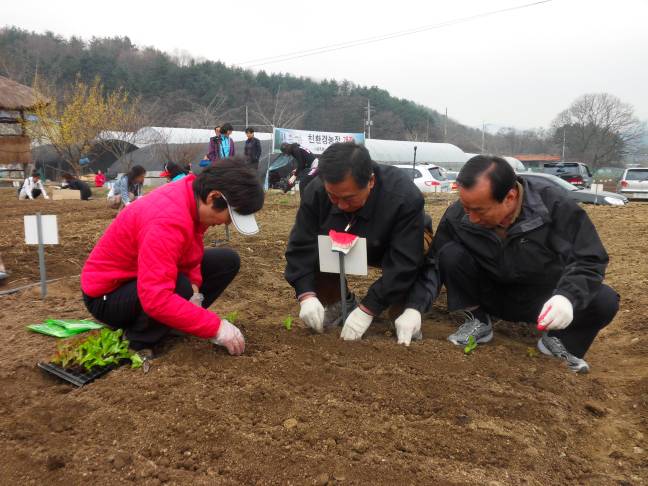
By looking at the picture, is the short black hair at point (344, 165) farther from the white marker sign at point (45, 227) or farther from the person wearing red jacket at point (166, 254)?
the white marker sign at point (45, 227)

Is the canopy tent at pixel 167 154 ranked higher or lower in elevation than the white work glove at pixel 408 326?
higher

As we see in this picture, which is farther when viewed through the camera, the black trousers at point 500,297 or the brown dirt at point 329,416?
the black trousers at point 500,297

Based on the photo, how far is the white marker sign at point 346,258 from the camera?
2.79m

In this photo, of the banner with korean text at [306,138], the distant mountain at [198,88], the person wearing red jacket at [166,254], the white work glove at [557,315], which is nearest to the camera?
the person wearing red jacket at [166,254]

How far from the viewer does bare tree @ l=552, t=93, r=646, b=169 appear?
46781 millimetres

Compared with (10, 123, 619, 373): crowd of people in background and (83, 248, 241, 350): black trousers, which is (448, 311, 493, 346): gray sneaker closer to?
(10, 123, 619, 373): crowd of people in background

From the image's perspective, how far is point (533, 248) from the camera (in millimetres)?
2600

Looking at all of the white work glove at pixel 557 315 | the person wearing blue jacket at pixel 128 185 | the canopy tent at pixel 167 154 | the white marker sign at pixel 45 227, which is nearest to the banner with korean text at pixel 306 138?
the canopy tent at pixel 167 154

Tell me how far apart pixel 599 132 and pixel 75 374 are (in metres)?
54.7

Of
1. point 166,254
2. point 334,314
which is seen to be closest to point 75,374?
point 166,254

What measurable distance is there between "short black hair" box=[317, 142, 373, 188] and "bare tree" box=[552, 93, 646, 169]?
166ft

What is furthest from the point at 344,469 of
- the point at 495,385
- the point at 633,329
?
the point at 633,329

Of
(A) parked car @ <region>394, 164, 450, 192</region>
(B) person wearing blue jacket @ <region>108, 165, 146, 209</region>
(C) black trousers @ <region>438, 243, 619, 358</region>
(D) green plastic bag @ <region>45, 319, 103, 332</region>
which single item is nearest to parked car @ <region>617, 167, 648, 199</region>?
(A) parked car @ <region>394, 164, 450, 192</region>

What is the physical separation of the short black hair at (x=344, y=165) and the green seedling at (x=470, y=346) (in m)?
1.02
